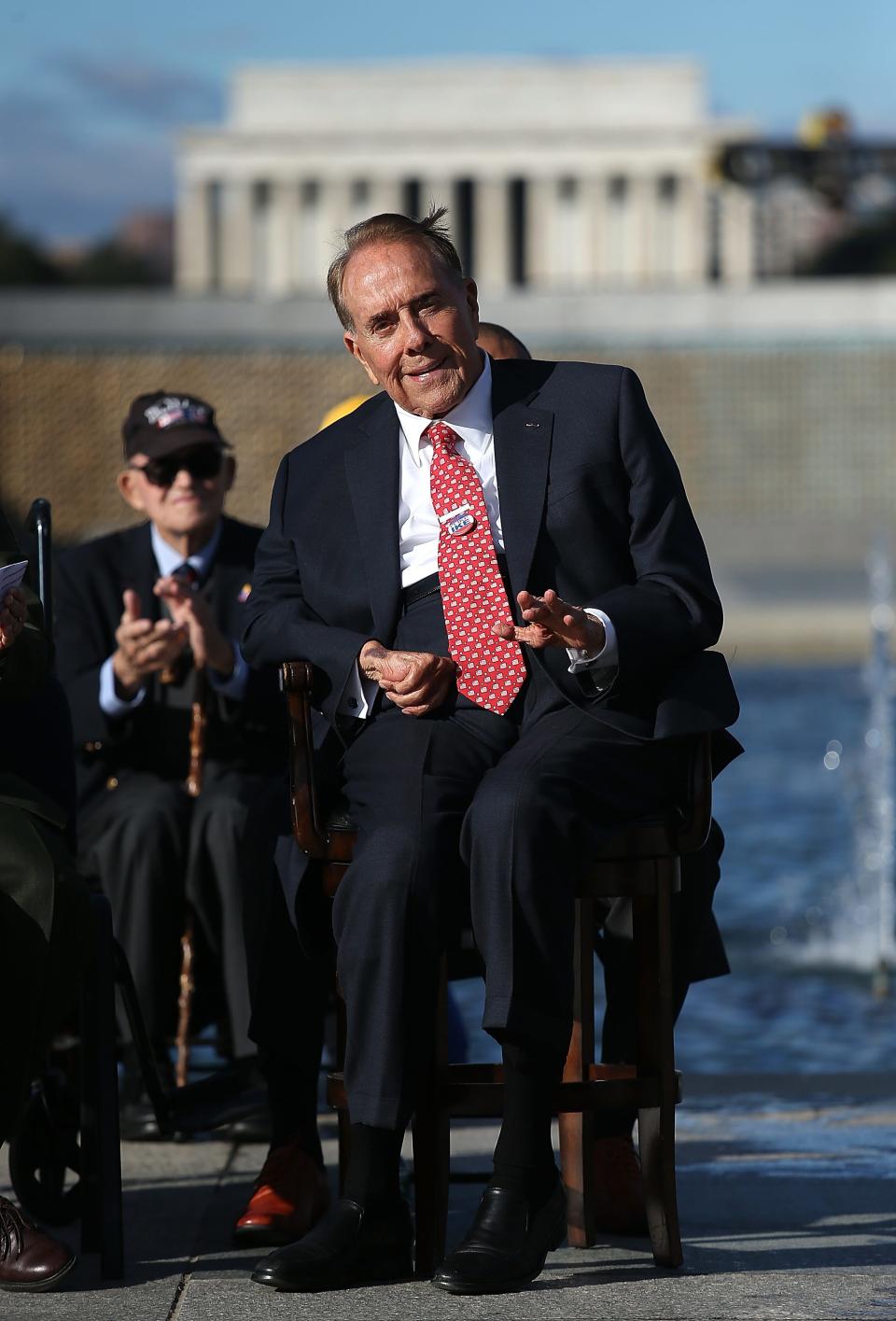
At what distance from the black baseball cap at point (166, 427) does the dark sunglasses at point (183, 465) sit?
2 centimetres

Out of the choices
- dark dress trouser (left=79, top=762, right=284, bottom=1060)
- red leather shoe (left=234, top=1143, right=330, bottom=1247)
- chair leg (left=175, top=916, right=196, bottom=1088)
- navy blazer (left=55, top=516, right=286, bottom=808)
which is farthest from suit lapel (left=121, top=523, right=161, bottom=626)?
red leather shoe (left=234, top=1143, right=330, bottom=1247)

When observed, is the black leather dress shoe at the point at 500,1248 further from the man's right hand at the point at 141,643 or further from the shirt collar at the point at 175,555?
the shirt collar at the point at 175,555

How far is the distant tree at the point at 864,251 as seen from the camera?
51.6m

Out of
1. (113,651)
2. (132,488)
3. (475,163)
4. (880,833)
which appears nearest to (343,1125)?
(113,651)

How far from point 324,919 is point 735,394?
108 feet

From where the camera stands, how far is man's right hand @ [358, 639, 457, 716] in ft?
8.82

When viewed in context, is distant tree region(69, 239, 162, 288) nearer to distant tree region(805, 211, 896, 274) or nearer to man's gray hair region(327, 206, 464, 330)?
distant tree region(805, 211, 896, 274)

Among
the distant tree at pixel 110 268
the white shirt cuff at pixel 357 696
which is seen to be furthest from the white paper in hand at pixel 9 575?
the distant tree at pixel 110 268

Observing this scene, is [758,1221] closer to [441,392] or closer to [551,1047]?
[551,1047]

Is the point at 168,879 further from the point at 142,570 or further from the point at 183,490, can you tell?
the point at 183,490

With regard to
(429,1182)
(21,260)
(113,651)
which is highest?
Result: (21,260)

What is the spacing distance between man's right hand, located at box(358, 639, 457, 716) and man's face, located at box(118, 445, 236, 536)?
1.14 m

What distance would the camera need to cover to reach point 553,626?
258cm

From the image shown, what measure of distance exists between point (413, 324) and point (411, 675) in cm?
49
